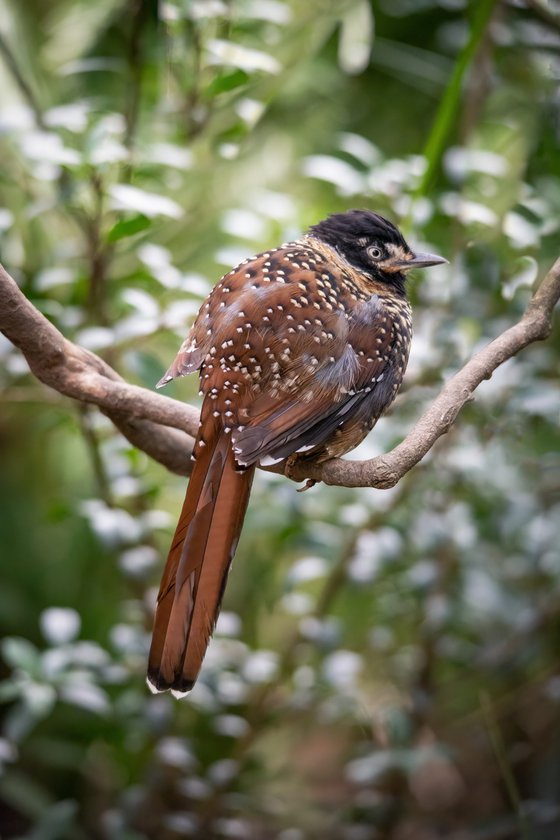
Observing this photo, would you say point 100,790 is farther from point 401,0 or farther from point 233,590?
point 401,0

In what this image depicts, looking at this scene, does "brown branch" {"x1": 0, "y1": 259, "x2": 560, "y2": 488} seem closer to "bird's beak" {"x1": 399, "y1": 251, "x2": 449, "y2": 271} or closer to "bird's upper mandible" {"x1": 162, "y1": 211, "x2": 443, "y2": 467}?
"bird's upper mandible" {"x1": 162, "y1": 211, "x2": 443, "y2": 467}

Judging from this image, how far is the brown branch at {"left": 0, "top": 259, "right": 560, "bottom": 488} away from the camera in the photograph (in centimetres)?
198

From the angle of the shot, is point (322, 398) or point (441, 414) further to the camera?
point (322, 398)

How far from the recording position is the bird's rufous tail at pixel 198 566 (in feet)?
6.62

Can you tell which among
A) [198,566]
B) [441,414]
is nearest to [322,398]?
[441,414]

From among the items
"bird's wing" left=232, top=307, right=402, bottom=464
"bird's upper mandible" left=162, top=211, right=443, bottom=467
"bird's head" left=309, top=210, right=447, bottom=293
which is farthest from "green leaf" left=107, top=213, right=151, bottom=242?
"bird's wing" left=232, top=307, right=402, bottom=464

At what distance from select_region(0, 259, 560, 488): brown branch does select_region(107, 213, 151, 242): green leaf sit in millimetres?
348

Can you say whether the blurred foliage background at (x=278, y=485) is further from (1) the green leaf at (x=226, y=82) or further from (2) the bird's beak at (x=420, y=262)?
(2) the bird's beak at (x=420, y=262)

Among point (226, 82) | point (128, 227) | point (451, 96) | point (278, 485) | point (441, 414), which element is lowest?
point (441, 414)

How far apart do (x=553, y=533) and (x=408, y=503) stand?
17.5 inches

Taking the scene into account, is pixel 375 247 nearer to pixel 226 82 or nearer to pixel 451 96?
pixel 451 96

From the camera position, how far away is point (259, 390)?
2.17 m

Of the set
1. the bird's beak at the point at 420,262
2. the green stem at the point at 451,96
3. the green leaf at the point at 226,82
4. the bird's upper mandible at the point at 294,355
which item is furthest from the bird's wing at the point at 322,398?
the green leaf at the point at 226,82

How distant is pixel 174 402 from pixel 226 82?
88 cm
